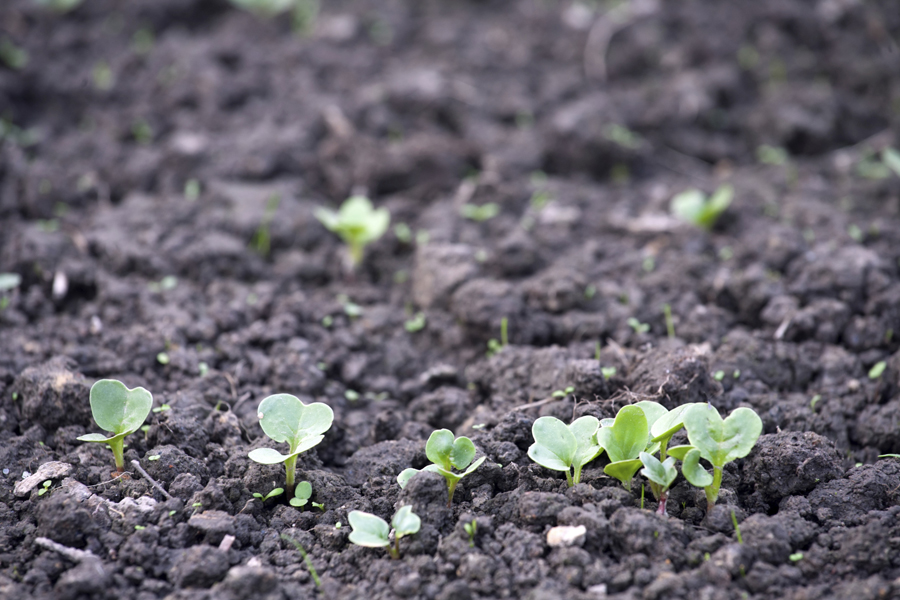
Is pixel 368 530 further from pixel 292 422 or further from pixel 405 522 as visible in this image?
pixel 292 422

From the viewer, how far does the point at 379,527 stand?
1801mm

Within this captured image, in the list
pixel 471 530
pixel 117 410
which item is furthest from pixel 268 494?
pixel 471 530

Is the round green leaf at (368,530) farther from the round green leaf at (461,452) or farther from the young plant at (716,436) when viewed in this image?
the young plant at (716,436)

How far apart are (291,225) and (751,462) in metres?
2.14

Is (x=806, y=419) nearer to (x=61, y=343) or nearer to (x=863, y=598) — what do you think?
(x=863, y=598)

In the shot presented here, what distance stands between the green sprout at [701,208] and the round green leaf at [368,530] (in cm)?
204

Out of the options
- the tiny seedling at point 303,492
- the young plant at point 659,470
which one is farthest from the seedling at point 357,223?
the young plant at point 659,470

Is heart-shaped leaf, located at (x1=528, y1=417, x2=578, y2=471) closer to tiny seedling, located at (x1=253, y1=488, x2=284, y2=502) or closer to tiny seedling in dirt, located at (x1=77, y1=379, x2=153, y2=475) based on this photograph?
tiny seedling, located at (x1=253, y1=488, x2=284, y2=502)

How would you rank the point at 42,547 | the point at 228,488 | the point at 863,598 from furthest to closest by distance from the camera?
the point at 228,488
the point at 42,547
the point at 863,598

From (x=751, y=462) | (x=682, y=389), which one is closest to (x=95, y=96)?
(x=682, y=389)

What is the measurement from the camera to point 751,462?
6.62 feet

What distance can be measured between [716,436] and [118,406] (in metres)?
1.62

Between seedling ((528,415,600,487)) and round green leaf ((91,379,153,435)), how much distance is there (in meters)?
1.08

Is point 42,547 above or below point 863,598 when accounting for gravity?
below
